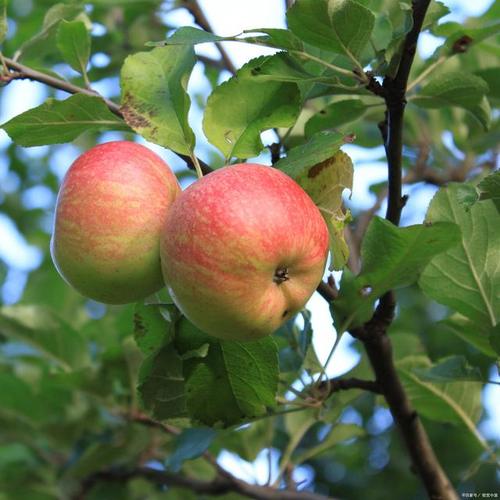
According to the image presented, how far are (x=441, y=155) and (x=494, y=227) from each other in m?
1.19

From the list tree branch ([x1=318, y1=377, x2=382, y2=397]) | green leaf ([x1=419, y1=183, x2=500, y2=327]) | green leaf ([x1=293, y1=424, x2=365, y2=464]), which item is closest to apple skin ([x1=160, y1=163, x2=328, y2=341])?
green leaf ([x1=419, y1=183, x2=500, y2=327])

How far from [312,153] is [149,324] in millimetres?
337

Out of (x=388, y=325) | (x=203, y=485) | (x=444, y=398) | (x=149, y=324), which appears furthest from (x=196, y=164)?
(x=203, y=485)

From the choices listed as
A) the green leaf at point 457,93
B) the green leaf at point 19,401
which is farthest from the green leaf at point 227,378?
the green leaf at point 19,401

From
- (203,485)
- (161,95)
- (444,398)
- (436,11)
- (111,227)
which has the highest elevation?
(436,11)

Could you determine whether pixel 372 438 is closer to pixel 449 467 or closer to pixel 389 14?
pixel 449 467

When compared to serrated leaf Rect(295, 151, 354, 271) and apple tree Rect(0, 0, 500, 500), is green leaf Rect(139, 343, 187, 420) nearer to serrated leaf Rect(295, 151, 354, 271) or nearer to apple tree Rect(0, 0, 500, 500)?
apple tree Rect(0, 0, 500, 500)

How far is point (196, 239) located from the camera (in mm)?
887

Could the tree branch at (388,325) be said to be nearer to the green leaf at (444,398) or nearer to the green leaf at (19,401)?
the green leaf at (444,398)

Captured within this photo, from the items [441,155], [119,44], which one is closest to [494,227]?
[441,155]

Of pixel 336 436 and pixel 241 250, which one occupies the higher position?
pixel 241 250

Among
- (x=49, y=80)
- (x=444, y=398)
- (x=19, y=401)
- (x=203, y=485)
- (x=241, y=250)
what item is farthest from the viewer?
(x=19, y=401)

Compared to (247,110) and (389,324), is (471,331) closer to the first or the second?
(389,324)

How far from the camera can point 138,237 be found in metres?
0.97
